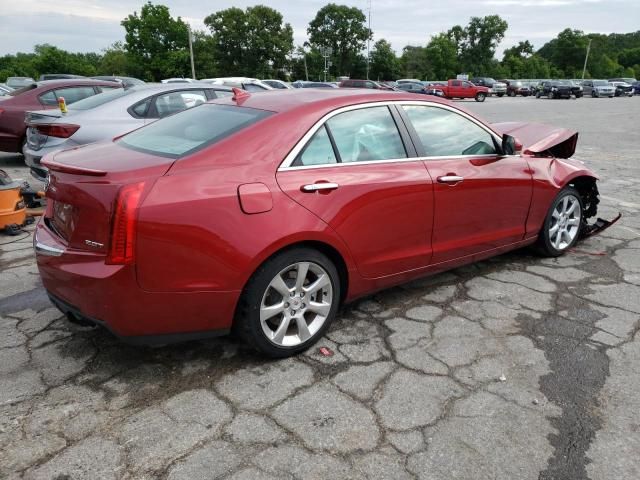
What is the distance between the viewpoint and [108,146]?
315cm

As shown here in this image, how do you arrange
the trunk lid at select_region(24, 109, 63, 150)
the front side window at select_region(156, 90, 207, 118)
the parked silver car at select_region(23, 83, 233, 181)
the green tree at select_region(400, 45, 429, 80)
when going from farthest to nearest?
1. the green tree at select_region(400, 45, 429, 80)
2. the front side window at select_region(156, 90, 207, 118)
3. the trunk lid at select_region(24, 109, 63, 150)
4. the parked silver car at select_region(23, 83, 233, 181)

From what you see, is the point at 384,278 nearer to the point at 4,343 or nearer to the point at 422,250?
the point at 422,250

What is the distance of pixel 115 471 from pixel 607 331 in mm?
3028

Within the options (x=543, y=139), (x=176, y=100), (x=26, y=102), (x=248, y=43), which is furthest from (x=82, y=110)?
(x=248, y=43)

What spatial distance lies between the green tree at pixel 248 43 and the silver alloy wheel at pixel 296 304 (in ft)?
257

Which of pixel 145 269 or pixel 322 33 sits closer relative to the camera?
pixel 145 269

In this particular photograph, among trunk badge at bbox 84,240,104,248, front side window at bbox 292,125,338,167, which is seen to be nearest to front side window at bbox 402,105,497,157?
front side window at bbox 292,125,338,167

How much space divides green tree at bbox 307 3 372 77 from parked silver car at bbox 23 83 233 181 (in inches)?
3601

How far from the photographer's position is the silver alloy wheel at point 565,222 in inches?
183

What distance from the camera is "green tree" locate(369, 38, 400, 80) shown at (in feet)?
263

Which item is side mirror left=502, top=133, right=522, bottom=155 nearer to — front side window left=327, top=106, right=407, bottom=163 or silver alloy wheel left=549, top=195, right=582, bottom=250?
silver alloy wheel left=549, top=195, right=582, bottom=250

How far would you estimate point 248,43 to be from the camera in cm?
7806

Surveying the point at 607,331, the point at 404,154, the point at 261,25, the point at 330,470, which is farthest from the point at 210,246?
the point at 261,25

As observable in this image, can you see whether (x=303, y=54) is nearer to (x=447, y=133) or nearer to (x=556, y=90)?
(x=556, y=90)
